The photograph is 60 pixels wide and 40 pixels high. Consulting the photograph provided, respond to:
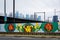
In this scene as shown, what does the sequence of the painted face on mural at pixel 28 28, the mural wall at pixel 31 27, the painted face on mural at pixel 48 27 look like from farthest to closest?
the painted face on mural at pixel 28 28, the mural wall at pixel 31 27, the painted face on mural at pixel 48 27

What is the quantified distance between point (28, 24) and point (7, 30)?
176 inches

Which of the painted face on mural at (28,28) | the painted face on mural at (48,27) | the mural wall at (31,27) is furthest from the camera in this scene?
the painted face on mural at (28,28)

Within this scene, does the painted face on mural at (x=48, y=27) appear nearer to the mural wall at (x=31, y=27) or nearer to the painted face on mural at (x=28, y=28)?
the mural wall at (x=31, y=27)

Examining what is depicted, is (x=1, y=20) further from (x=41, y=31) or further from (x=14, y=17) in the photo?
(x=41, y=31)

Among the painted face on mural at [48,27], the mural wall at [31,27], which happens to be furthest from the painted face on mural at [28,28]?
the painted face on mural at [48,27]

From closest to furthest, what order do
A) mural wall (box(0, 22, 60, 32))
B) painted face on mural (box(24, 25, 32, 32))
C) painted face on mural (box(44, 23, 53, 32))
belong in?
painted face on mural (box(44, 23, 53, 32)) → mural wall (box(0, 22, 60, 32)) → painted face on mural (box(24, 25, 32, 32))

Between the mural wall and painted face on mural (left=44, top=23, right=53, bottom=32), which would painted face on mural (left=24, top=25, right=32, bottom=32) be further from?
painted face on mural (left=44, top=23, right=53, bottom=32)

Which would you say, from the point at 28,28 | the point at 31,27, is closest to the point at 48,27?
the point at 31,27

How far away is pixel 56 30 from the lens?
3731 cm

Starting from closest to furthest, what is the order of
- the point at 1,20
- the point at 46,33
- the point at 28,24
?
the point at 46,33, the point at 28,24, the point at 1,20

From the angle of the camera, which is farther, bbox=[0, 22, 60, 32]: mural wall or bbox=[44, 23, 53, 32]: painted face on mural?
bbox=[0, 22, 60, 32]: mural wall

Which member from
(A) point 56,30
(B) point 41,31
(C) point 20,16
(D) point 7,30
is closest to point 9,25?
(D) point 7,30

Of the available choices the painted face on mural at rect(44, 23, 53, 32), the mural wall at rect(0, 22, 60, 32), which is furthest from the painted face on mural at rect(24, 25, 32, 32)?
the painted face on mural at rect(44, 23, 53, 32)

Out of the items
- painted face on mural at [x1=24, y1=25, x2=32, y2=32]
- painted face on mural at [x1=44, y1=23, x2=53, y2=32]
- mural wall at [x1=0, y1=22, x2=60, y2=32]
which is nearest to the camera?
painted face on mural at [x1=44, y1=23, x2=53, y2=32]
